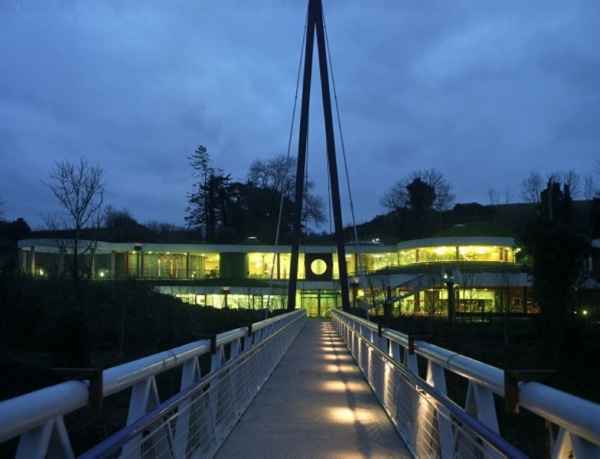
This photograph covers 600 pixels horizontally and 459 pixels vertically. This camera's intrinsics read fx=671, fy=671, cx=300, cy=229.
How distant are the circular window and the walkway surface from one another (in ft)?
169

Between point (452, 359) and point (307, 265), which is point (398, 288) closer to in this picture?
point (307, 265)

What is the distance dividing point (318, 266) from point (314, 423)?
56.8 metres

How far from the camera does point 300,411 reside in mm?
7922

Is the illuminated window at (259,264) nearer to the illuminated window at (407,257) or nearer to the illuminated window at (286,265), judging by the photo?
the illuminated window at (286,265)

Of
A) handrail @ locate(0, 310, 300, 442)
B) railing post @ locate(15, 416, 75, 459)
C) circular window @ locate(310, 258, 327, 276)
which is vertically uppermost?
circular window @ locate(310, 258, 327, 276)

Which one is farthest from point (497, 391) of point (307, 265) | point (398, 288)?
point (307, 265)

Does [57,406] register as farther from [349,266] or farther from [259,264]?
[349,266]

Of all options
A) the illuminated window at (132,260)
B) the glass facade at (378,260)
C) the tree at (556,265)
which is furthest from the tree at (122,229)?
the tree at (556,265)

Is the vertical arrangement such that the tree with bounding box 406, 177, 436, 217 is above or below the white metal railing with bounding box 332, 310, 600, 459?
above

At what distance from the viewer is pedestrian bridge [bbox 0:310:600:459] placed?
2506mm

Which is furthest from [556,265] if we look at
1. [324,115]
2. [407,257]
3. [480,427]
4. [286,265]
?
[286,265]

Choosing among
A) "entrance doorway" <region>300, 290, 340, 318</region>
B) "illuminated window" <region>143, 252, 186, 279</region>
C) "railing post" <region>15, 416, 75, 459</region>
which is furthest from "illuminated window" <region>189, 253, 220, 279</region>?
"railing post" <region>15, 416, 75, 459</region>

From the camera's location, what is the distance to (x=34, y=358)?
1725cm

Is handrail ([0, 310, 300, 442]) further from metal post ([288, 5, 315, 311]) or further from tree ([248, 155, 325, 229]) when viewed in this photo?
tree ([248, 155, 325, 229])
